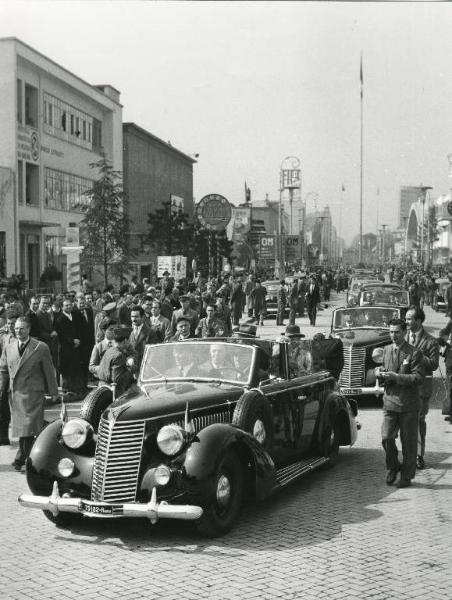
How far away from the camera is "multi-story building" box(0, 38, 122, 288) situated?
4025cm

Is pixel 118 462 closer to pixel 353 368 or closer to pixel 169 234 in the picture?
pixel 353 368

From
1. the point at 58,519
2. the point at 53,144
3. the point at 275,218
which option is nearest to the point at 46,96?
the point at 53,144

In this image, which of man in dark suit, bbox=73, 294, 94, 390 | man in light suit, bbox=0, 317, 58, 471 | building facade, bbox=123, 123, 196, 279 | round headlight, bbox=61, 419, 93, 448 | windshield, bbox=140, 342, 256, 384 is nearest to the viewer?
round headlight, bbox=61, 419, 93, 448

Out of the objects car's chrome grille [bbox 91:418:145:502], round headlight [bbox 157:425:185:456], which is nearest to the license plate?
car's chrome grille [bbox 91:418:145:502]

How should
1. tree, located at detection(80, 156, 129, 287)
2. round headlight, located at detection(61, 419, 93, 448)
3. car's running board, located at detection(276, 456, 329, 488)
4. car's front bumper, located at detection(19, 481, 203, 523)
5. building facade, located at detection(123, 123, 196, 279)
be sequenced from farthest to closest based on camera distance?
building facade, located at detection(123, 123, 196, 279) → tree, located at detection(80, 156, 129, 287) → car's running board, located at detection(276, 456, 329, 488) → round headlight, located at detection(61, 419, 93, 448) → car's front bumper, located at detection(19, 481, 203, 523)

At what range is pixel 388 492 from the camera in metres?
8.98

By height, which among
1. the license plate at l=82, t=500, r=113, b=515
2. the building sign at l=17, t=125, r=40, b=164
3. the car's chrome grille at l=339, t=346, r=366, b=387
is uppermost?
the building sign at l=17, t=125, r=40, b=164

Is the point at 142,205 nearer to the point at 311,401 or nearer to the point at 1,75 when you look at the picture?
the point at 1,75

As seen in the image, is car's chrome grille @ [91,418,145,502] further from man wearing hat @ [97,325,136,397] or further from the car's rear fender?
man wearing hat @ [97,325,136,397]

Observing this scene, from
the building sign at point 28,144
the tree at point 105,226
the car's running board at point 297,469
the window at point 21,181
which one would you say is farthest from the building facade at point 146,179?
the car's running board at point 297,469

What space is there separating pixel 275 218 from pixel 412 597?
17609cm

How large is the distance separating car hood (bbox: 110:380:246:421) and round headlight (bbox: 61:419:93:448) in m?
0.32

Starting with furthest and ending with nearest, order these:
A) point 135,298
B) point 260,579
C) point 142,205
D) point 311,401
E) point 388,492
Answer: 1. point 142,205
2. point 135,298
3. point 311,401
4. point 388,492
5. point 260,579

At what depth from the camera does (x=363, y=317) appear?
56.5 ft
